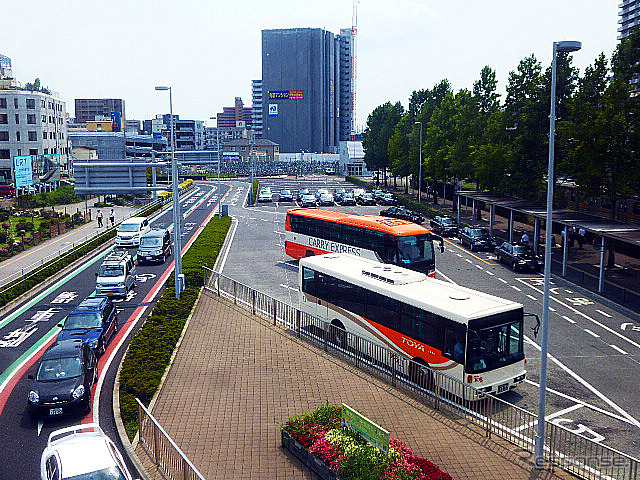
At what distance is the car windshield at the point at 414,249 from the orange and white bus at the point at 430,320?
6422 mm

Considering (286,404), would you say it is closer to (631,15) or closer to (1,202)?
(1,202)

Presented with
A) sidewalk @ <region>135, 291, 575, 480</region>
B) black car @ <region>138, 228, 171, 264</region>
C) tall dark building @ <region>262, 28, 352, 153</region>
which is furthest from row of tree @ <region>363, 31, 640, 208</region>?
tall dark building @ <region>262, 28, 352, 153</region>

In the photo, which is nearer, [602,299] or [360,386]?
[360,386]

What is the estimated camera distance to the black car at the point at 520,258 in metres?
35.0

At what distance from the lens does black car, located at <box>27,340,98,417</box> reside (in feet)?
50.3

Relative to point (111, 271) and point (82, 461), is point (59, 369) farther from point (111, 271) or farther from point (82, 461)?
point (111, 271)

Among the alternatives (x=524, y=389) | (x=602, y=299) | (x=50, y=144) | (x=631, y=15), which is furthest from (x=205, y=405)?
(x=631, y=15)

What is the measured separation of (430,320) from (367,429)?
5.69 meters

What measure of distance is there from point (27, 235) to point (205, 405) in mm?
39160

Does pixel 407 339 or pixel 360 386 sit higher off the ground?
pixel 407 339

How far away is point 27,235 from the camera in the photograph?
48.4 meters

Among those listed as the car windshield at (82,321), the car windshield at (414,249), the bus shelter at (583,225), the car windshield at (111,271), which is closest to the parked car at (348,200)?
the bus shelter at (583,225)

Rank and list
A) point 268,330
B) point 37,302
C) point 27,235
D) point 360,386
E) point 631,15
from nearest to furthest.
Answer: point 360,386
point 268,330
point 37,302
point 27,235
point 631,15

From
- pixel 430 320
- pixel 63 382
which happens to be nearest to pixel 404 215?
pixel 430 320
